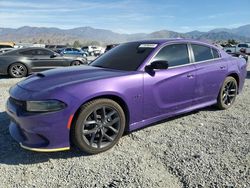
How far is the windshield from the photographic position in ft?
15.0

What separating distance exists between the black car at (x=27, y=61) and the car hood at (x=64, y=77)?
7634 millimetres

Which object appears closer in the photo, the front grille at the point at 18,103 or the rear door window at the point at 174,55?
the front grille at the point at 18,103

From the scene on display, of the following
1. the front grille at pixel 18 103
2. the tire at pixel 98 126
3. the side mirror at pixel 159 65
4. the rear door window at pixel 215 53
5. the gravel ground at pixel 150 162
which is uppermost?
the rear door window at pixel 215 53

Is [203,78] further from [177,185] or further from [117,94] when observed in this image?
[177,185]

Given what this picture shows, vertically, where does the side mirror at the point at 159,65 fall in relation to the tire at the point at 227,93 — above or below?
above

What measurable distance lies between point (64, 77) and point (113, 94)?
762 millimetres

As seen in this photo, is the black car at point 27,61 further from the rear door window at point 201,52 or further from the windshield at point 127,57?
the rear door window at point 201,52

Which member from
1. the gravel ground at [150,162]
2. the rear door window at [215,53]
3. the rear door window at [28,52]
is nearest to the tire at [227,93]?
the rear door window at [215,53]

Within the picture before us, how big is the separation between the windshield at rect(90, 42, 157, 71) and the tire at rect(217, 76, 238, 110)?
198 centimetres

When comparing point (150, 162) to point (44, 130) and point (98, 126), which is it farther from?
point (44, 130)

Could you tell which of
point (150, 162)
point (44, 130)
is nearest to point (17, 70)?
point (44, 130)

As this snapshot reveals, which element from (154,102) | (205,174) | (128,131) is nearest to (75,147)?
(128,131)

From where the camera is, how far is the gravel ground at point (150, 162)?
325 centimetres

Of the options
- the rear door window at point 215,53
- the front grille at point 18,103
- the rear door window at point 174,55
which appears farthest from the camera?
the rear door window at point 215,53
